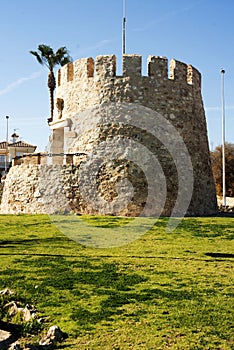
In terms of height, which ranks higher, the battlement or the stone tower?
the battlement

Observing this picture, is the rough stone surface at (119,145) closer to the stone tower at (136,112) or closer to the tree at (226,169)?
the stone tower at (136,112)

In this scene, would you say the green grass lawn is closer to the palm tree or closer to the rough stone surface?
the rough stone surface

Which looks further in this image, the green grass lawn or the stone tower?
the stone tower

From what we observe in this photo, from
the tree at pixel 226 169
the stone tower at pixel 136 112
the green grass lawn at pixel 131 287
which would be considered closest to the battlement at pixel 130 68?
the stone tower at pixel 136 112

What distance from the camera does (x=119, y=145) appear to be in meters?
17.8

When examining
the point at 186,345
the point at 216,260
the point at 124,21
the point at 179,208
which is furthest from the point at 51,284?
the point at 124,21

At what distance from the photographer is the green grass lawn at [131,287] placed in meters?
5.36

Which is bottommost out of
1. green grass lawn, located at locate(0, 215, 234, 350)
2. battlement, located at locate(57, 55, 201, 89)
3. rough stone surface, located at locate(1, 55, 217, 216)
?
green grass lawn, located at locate(0, 215, 234, 350)

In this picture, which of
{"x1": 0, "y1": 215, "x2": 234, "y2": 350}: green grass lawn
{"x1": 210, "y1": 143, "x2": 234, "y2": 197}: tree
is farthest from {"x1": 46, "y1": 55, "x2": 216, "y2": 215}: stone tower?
{"x1": 210, "y1": 143, "x2": 234, "y2": 197}: tree

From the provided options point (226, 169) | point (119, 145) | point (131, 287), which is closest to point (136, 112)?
point (119, 145)

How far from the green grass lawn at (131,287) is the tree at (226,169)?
30259mm

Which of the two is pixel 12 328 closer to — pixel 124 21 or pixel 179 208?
pixel 179 208

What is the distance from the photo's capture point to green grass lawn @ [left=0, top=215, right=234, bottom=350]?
536cm

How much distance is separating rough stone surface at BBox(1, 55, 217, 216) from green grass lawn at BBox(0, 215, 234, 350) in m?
4.70
